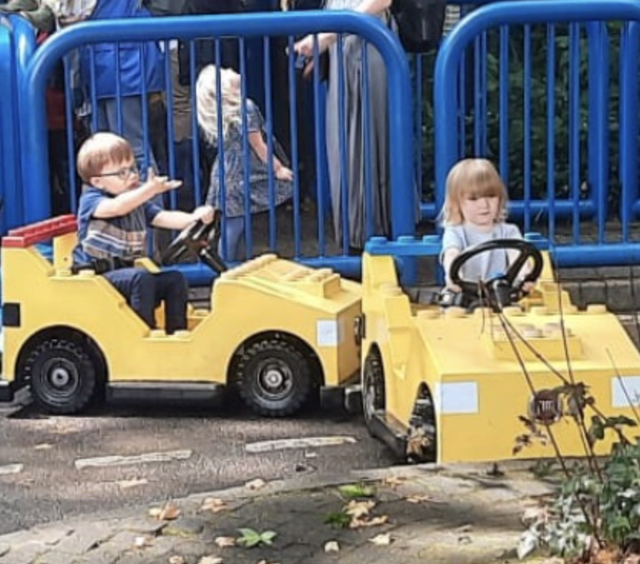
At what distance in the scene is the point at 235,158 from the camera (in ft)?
27.0

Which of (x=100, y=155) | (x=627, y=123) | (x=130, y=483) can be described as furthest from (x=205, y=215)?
(x=627, y=123)

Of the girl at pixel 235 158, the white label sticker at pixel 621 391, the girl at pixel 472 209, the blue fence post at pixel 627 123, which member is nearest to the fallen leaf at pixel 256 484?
the white label sticker at pixel 621 391

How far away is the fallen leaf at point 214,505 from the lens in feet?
16.3

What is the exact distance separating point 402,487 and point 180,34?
313cm

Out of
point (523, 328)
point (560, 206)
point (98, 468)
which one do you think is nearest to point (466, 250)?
point (523, 328)

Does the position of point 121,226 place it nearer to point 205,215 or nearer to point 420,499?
point 205,215

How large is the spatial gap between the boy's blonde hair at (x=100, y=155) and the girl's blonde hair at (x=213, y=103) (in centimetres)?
92

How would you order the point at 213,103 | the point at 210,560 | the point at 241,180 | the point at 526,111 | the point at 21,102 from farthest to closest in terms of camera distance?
the point at 213,103 < the point at 241,180 < the point at 526,111 < the point at 21,102 < the point at 210,560

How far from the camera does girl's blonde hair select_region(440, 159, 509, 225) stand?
669cm

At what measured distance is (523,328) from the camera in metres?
5.75

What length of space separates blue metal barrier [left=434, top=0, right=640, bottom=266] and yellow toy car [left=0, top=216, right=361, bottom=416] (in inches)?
44.8

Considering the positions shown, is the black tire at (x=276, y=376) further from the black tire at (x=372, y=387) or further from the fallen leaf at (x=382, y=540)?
the fallen leaf at (x=382, y=540)

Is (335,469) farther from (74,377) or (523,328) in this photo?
(74,377)

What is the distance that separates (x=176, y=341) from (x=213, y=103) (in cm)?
175
